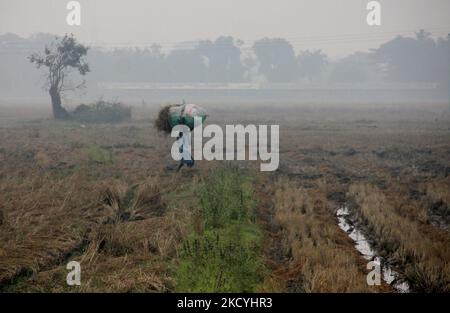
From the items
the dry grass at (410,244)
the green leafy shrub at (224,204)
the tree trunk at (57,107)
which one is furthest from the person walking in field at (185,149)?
the tree trunk at (57,107)

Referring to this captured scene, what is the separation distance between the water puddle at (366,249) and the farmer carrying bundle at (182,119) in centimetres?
466

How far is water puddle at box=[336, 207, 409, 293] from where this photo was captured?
6.05 m

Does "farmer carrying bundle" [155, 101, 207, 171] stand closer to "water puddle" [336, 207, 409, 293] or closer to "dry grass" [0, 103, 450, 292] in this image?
"dry grass" [0, 103, 450, 292]

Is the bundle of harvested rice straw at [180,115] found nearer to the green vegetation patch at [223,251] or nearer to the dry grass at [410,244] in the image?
the green vegetation patch at [223,251]

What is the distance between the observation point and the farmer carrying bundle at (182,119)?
1204 cm

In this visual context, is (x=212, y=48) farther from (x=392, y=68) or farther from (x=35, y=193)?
(x=35, y=193)

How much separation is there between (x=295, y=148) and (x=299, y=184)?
695cm

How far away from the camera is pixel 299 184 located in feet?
40.4

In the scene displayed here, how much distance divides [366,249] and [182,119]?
252 inches

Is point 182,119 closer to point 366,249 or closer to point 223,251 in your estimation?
point 223,251

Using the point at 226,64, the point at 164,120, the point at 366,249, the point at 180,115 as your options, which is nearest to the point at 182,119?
the point at 180,115

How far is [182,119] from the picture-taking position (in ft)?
39.8

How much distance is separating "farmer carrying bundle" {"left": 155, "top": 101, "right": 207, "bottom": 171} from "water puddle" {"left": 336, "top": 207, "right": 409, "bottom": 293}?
4656mm
